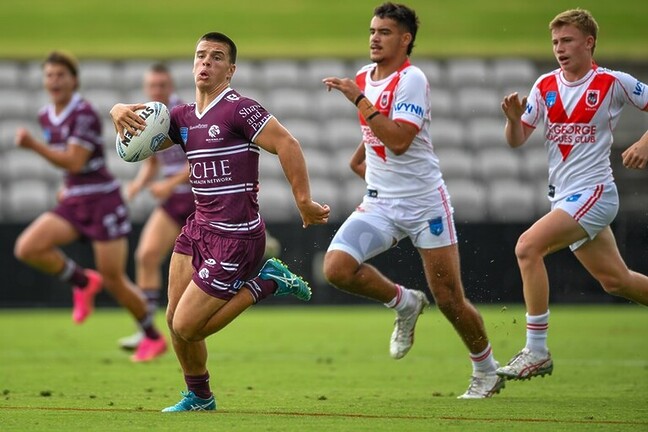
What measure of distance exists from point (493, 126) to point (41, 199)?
7.46 metres

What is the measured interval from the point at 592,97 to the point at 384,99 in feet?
4.49

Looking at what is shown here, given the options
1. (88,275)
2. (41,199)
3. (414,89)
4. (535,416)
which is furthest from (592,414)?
(41,199)

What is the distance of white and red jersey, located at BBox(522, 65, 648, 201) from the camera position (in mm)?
8086

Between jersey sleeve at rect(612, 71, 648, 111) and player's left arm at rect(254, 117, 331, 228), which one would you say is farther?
jersey sleeve at rect(612, 71, 648, 111)

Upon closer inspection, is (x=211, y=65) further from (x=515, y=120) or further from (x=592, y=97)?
(x=592, y=97)

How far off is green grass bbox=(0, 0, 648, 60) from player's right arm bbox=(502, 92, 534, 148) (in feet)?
48.6

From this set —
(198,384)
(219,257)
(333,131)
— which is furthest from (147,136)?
(333,131)

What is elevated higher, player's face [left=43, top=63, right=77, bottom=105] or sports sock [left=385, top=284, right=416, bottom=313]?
player's face [left=43, top=63, right=77, bottom=105]

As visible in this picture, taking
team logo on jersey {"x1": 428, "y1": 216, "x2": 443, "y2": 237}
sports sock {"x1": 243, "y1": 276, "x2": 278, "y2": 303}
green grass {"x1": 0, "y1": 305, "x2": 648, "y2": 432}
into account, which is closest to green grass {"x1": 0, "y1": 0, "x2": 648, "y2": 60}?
green grass {"x1": 0, "y1": 305, "x2": 648, "y2": 432}

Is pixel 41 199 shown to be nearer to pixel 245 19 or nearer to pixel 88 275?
pixel 88 275

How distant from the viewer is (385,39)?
8.18 meters

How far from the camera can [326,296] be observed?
1753 centimetres

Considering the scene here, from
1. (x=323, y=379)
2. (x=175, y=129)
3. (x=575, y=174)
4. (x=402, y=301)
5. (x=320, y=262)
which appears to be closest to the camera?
(x=175, y=129)

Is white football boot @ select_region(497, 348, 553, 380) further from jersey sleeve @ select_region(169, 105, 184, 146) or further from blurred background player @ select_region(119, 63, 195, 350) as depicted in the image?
blurred background player @ select_region(119, 63, 195, 350)
